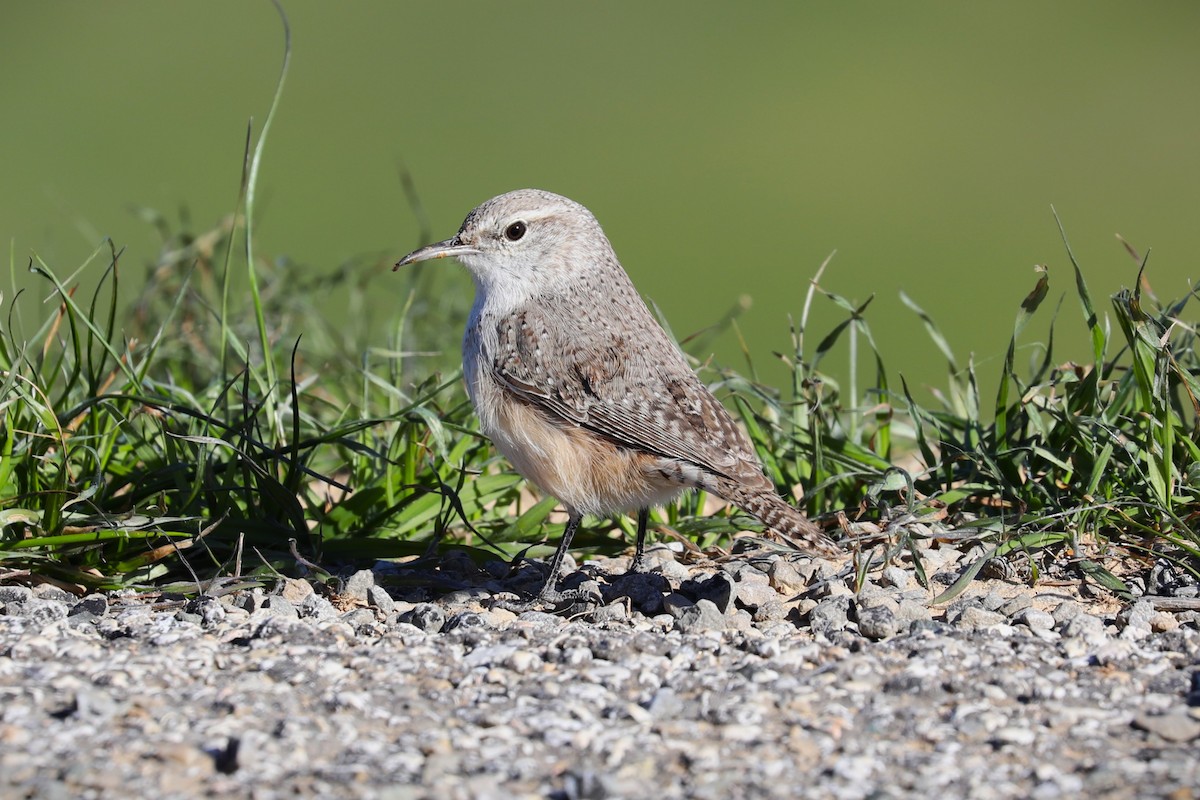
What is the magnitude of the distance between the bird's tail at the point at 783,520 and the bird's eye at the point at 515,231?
1745mm

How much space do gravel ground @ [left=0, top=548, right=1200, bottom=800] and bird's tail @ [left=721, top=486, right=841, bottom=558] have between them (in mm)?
220

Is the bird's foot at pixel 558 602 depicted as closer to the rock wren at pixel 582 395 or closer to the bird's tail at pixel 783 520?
the rock wren at pixel 582 395

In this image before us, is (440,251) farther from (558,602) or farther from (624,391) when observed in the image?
(558,602)

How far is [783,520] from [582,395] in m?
1.04

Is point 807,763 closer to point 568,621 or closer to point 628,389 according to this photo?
point 568,621

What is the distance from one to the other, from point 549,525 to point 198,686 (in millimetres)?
2440

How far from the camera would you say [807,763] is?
2.93m

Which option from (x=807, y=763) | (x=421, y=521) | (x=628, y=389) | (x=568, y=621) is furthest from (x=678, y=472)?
(x=807, y=763)

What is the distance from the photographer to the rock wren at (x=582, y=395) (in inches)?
186

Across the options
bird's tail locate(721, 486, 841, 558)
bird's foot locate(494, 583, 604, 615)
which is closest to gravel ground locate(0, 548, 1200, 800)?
bird's foot locate(494, 583, 604, 615)

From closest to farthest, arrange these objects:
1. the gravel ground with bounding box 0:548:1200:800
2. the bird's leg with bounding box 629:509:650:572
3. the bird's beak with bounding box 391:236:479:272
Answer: the gravel ground with bounding box 0:548:1200:800, the bird's leg with bounding box 629:509:650:572, the bird's beak with bounding box 391:236:479:272

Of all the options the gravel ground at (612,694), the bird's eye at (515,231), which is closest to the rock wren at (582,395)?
the bird's eye at (515,231)

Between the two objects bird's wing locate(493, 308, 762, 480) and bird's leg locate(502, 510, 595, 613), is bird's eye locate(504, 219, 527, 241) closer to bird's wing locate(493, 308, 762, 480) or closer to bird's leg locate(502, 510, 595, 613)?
bird's wing locate(493, 308, 762, 480)

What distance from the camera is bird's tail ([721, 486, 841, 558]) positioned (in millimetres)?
4359
